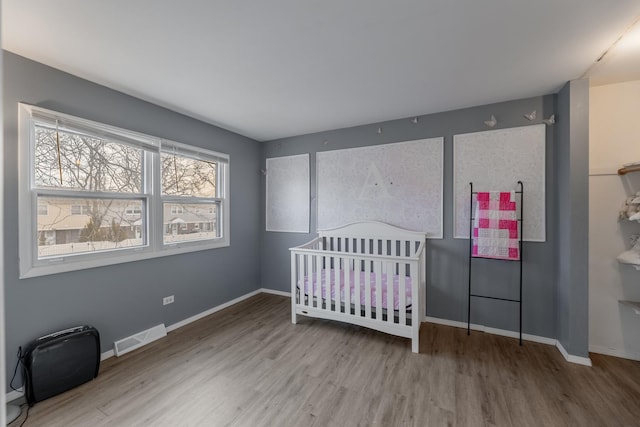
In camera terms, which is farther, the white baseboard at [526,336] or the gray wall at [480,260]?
the gray wall at [480,260]

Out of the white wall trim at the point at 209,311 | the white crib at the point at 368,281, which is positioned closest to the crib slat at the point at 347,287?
the white crib at the point at 368,281

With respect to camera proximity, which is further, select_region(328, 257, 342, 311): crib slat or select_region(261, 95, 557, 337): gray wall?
select_region(328, 257, 342, 311): crib slat

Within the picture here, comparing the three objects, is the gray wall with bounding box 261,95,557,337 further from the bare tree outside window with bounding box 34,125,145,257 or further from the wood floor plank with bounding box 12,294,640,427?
the bare tree outside window with bounding box 34,125,145,257

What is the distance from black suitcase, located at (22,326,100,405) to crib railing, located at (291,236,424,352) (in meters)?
1.82

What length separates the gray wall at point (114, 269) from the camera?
217 cm

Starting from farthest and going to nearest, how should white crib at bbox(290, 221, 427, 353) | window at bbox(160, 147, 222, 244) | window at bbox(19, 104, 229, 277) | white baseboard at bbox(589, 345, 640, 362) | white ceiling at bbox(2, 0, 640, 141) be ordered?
window at bbox(160, 147, 222, 244)
white crib at bbox(290, 221, 427, 353)
white baseboard at bbox(589, 345, 640, 362)
window at bbox(19, 104, 229, 277)
white ceiling at bbox(2, 0, 640, 141)

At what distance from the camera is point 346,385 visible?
2299mm

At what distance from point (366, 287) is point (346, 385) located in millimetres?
927

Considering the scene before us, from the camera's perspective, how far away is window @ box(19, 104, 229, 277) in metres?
2.28

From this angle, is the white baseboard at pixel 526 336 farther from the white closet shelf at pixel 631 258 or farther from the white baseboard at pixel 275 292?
the white baseboard at pixel 275 292

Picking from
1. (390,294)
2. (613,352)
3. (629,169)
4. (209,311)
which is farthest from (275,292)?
(629,169)

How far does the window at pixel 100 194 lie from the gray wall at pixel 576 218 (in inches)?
145

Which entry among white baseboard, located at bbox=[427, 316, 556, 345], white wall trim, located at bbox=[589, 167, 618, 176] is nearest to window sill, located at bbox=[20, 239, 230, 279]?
white baseboard, located at bbox=[427, 316, 556, 345]

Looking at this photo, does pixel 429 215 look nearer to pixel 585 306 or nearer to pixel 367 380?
pixel 585 306
